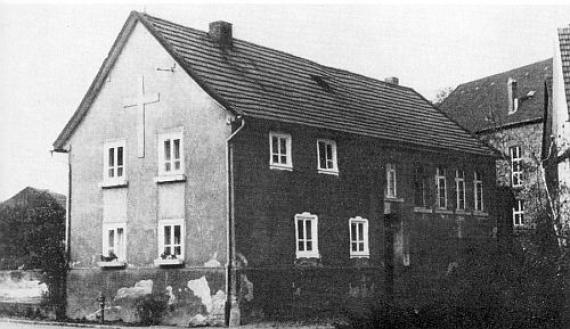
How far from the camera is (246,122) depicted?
24078 mm

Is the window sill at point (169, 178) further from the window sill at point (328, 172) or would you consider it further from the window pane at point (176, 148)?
the window sill at point (328, 172)

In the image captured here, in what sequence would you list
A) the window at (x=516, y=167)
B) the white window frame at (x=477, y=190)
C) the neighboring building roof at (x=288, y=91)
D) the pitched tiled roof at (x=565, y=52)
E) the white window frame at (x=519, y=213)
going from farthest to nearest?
the white window frame at (x=519, y=213), the window at (x=516, y=167), the white window frame at (x=477, y=190), the pitched tiled roof at (x=565, y=52), the neighboring building roof at (x=288, y=91)

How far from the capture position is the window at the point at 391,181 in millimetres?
30453

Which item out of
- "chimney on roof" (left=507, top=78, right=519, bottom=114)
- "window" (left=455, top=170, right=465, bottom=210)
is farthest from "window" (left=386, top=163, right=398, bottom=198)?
"chimney on roof" (left=507, top=78, right=519, bottom=114)

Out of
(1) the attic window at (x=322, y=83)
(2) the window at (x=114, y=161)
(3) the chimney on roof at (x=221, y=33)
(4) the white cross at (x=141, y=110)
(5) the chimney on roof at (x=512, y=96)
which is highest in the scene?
(5) the chimney on roof at (x=512, y=96)

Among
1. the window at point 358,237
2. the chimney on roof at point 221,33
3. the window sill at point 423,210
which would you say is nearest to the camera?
the window at point 358,237

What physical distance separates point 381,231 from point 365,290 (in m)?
2.42

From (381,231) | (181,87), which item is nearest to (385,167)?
(381,231)

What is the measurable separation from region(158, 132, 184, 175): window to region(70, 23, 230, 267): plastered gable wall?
207 mm

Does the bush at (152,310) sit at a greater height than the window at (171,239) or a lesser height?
lesser

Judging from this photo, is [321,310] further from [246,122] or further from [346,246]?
[246,122]

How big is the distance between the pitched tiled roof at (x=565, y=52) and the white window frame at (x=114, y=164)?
14549 millimetres

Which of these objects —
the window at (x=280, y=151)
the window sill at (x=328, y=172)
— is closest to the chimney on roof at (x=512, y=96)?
the window sill at (x=328, y=172)

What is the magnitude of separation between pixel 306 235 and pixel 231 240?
3.46 metres
